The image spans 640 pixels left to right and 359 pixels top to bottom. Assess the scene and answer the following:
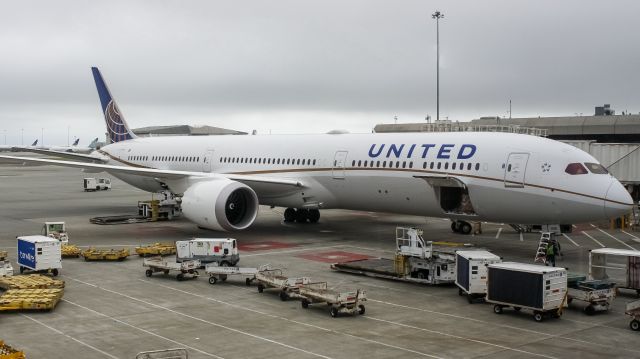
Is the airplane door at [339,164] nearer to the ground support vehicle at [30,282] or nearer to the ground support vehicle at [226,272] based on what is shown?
the ground support vehicle at [226,272]

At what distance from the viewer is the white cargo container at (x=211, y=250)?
2406 cm

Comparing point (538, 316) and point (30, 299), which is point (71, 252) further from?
point (538, 316)

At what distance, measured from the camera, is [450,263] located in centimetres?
2194

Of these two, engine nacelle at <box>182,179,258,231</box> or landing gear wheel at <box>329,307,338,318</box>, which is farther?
engine nacelle at <box>182,179,258,231</box>

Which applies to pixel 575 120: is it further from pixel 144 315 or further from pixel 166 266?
pixel 144 315

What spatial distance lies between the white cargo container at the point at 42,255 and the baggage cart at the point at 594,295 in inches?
634

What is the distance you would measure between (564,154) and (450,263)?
687 cm

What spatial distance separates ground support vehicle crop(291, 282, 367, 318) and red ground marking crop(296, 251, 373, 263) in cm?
727

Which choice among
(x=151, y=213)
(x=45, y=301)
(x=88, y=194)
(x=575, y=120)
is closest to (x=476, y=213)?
(x=45, y=301)

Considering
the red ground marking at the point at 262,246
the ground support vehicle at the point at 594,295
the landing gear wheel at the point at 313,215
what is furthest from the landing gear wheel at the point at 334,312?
the landing gear wheel at the point at 313,215

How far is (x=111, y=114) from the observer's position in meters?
47.6

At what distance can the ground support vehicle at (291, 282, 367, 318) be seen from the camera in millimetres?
17891

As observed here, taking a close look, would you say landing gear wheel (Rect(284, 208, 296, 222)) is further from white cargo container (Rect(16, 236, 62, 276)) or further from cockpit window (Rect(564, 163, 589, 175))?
cockpit window (Rect(564, 163, 589, 175))

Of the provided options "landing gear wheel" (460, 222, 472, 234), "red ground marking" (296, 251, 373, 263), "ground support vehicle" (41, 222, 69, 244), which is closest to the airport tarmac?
"red ground marking" (296, 251, 373, 263)
